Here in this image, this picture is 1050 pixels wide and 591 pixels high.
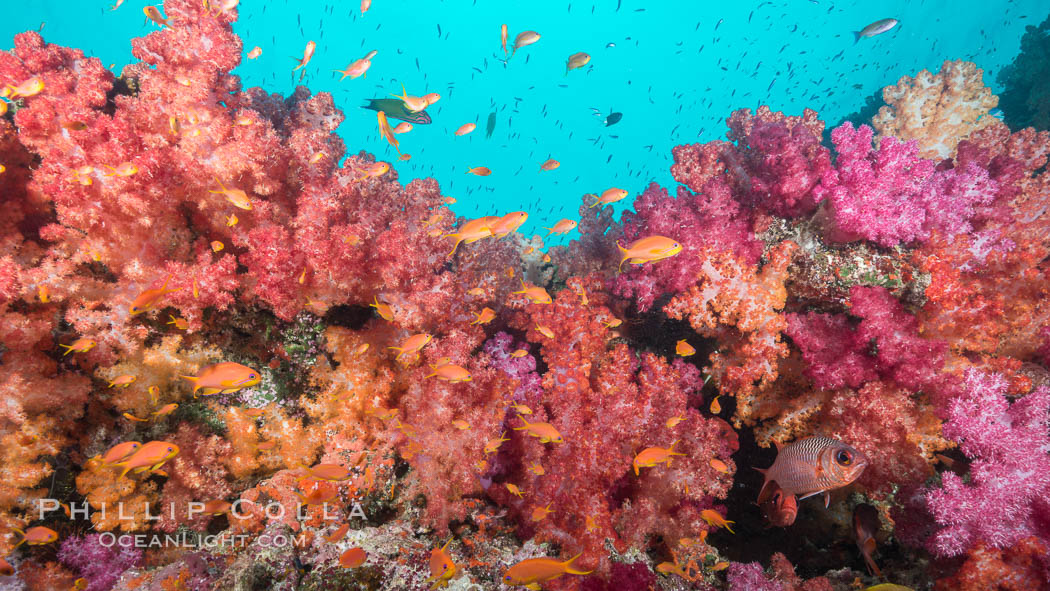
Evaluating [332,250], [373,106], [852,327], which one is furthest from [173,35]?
[852,327]

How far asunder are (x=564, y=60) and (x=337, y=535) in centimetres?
9579

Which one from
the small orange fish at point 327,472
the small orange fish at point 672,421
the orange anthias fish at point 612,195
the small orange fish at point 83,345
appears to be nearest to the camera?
the small orange fish at point 327,472

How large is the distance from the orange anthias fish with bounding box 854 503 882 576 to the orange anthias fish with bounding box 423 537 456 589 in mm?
3531

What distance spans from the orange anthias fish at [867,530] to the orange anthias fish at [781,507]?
634 mm

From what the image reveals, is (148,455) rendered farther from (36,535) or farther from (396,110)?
(396,110)

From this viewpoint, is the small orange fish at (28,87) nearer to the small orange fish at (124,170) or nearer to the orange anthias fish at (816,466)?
the small orange fish at (124,170)

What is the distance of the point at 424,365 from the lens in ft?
13.6

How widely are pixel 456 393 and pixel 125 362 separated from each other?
3.09 m

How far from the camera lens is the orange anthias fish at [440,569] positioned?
9.41ft

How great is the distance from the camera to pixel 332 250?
148 inches

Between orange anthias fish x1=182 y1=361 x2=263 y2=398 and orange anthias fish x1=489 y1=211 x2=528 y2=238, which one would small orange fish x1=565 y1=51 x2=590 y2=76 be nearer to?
orange anthias fish x1=489 y1=211 x2=528 y2=238

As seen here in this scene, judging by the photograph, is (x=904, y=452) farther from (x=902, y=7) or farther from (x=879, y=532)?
(x=902, y=7)

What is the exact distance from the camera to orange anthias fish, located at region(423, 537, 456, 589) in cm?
287

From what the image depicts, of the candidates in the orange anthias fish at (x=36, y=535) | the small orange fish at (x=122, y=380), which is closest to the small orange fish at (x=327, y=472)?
the small orange fish at (x=122, y=380)
